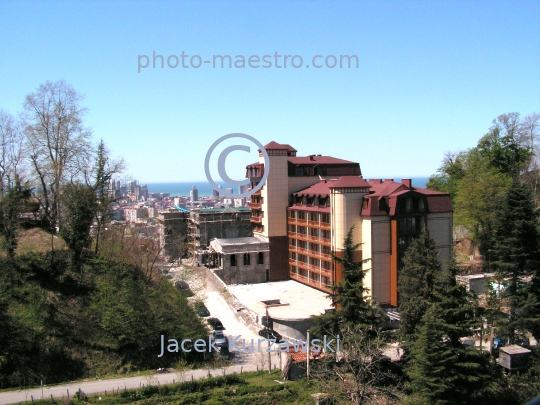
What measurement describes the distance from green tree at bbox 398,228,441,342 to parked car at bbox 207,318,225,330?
9.46 m

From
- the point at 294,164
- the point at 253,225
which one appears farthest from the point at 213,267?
the point at 294,164

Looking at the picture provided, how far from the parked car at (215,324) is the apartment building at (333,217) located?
7.03 m

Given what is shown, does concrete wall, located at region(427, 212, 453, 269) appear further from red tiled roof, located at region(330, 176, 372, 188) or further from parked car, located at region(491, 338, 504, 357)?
parked car, located at region(491, 338, 504, 357)

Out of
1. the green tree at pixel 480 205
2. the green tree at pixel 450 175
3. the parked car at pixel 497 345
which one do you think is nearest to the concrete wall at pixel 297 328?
the parked car at pixel 497 345

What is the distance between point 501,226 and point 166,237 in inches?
1066

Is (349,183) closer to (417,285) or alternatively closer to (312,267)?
(312,267)

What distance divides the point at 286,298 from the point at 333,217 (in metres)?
6.05

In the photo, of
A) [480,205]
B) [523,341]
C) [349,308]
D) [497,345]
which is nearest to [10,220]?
[349,308]

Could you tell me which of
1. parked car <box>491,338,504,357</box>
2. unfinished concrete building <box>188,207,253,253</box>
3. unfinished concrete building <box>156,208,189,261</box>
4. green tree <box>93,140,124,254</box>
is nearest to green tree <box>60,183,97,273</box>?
green tree <box>93,140,124,254</box>

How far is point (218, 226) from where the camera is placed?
3972 centimetres

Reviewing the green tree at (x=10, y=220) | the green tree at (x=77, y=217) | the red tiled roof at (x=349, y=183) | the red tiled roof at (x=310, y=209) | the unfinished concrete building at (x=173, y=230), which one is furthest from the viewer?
the unfinished concrete building at (x=173, y=230)

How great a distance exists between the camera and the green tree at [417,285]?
21.2 meters

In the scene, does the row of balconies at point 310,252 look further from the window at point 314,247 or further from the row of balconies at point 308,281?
the row of balconies at point 308,281

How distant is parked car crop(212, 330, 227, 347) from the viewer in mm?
22844
